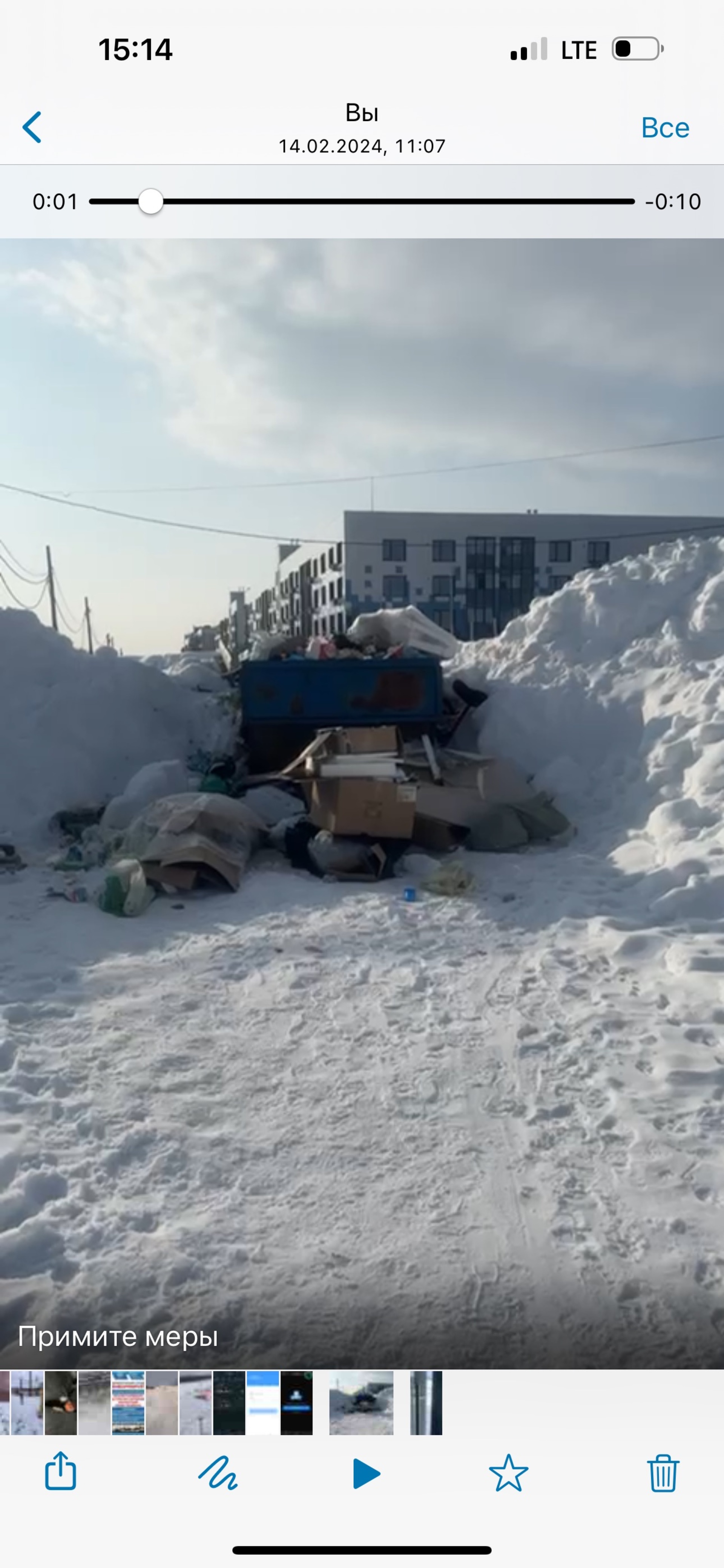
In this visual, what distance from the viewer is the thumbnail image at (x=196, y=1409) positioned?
149 cm

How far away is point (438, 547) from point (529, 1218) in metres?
35.7

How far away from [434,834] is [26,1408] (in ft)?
19.1

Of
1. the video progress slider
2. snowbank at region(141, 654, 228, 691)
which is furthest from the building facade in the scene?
the video progress slider

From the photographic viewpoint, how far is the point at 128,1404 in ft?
4.94

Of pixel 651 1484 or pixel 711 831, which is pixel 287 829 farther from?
pixel 651 1484

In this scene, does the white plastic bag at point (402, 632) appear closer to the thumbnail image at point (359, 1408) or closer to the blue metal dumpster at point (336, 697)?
the blue metal dumpster at point (336, 697)

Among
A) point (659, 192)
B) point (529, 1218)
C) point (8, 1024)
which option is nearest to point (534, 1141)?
point (529, 1218)

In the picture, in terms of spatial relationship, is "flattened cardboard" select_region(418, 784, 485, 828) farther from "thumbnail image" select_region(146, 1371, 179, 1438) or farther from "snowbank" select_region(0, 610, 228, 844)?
"thumbnail image" select_region(146, 1371, 179, 1438)

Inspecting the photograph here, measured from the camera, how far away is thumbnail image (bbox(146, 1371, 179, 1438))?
1494mm

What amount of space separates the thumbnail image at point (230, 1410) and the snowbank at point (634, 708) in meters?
4.31

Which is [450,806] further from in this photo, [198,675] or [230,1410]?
[198,675]

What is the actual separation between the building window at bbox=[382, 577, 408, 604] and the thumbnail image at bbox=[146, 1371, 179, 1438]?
3584 cm

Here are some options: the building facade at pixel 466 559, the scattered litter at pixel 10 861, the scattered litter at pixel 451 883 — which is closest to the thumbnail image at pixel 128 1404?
the scattered litter at pixel 451 883
